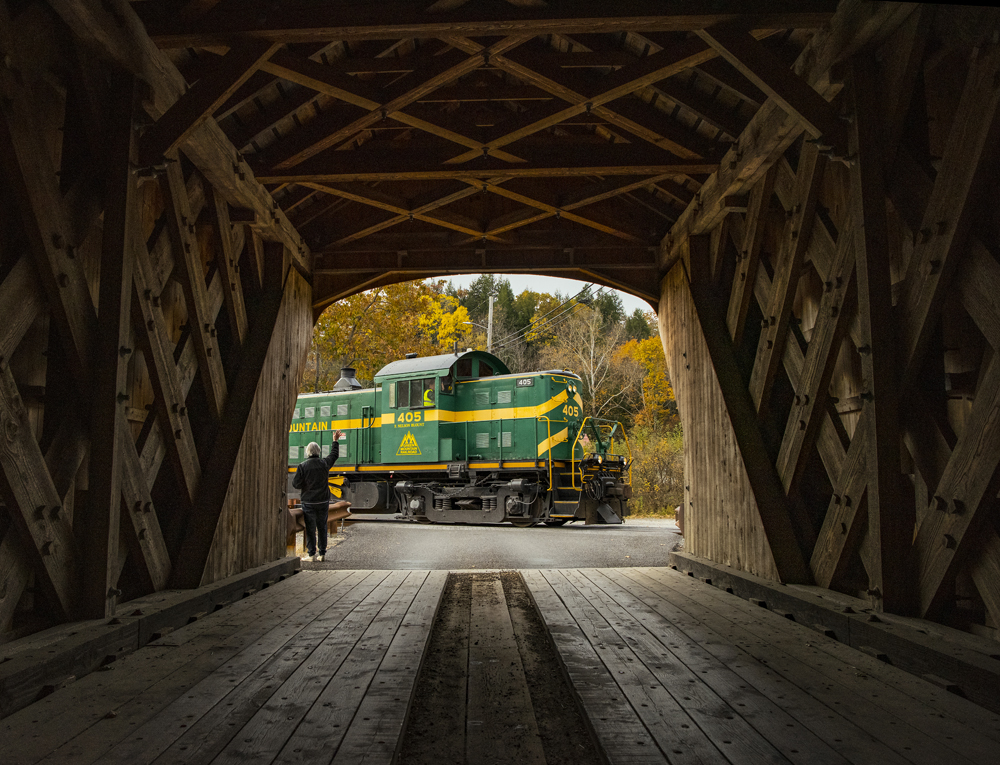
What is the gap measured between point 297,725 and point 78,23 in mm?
3414

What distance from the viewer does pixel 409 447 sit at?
17.4 metres

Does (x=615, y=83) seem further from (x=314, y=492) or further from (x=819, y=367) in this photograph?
(x=314, y=492)

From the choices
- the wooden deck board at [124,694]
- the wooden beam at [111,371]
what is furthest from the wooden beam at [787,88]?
the wooden deck board at [124,694]

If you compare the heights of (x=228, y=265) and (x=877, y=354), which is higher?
(x=228, y=265)

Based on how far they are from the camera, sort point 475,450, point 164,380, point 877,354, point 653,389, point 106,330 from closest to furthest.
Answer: point 877,354, point 106,330, point 164,380, point 475,450, point 653,389

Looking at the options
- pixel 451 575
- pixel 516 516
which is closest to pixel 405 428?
pixel 516 516

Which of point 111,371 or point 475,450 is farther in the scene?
point 475,450

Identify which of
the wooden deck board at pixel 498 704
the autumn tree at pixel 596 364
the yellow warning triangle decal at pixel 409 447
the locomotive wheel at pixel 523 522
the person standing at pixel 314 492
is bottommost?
the locomotive wheel at pixel 523 522

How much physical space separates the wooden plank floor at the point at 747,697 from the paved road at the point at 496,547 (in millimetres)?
4778

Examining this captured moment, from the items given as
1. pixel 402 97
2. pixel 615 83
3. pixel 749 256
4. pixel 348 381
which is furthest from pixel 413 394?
pixel 615 83

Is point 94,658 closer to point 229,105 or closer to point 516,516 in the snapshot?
point 229,105

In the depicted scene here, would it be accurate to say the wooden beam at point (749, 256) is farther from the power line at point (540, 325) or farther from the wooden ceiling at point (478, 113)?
the power line at point (540, 325)

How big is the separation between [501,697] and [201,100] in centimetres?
369

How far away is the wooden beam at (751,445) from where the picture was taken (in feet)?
18.1
